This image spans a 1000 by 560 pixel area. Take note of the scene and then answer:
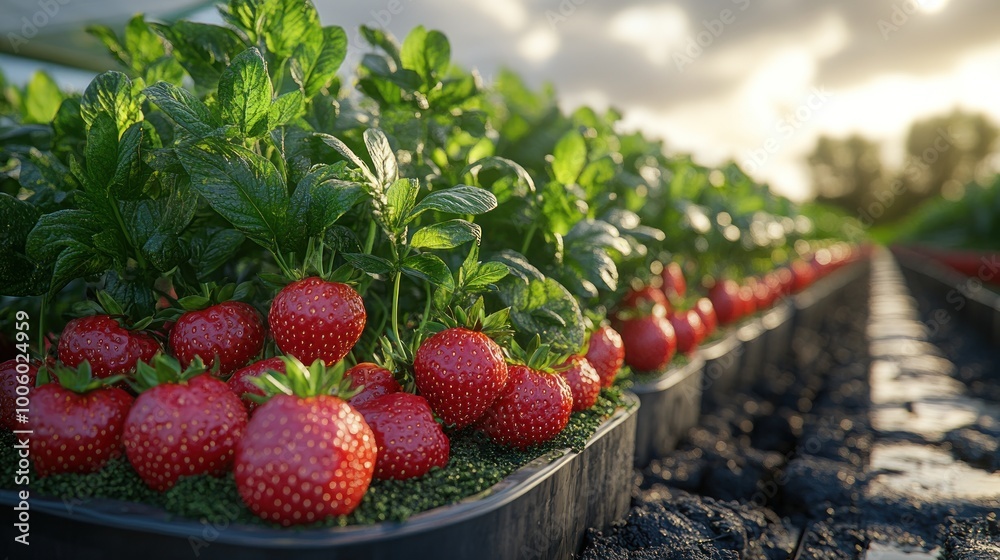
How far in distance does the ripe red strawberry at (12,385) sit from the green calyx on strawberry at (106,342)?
0.06m

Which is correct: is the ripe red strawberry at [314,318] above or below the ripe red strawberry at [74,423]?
above

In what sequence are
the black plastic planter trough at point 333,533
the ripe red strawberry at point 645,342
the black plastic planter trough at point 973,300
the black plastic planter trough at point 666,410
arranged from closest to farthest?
1. the black plastic planter trough at point 333,533
2. the black plastic planter trough at point 666,410
3. the ripe red strawberry at point 645,342
4. the black plastic planter trough at point 973,300

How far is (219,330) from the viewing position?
4.59 ft

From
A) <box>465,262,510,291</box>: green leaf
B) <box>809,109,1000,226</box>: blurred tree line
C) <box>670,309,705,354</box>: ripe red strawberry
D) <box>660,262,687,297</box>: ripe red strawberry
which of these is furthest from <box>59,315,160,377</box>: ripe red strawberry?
<box>809,109,1000,226</box>: blurred tree line

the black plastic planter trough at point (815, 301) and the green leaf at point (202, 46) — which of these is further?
the black plastic planter trough at point (815, 301)

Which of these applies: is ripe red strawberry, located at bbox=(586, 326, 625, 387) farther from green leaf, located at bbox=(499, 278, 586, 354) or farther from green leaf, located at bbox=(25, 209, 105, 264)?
green leaf, located at bbox=(25, 209, 105, 264)

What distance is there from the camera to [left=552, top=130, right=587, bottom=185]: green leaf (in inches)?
80.9

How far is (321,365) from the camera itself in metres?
1.12

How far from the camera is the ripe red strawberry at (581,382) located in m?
1.72

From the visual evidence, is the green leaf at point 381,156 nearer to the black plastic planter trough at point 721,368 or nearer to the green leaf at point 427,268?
the green leaf at point 427,268

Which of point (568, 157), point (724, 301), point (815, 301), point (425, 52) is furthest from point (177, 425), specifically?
point (815, 301)

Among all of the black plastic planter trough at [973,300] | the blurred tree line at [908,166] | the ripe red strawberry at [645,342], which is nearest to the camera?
the ripe red strawberry at [645,342]

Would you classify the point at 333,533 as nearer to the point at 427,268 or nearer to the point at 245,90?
the point at 427,268

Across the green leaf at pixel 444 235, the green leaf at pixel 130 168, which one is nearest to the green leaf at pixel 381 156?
the green leaf at pixel 444 235
